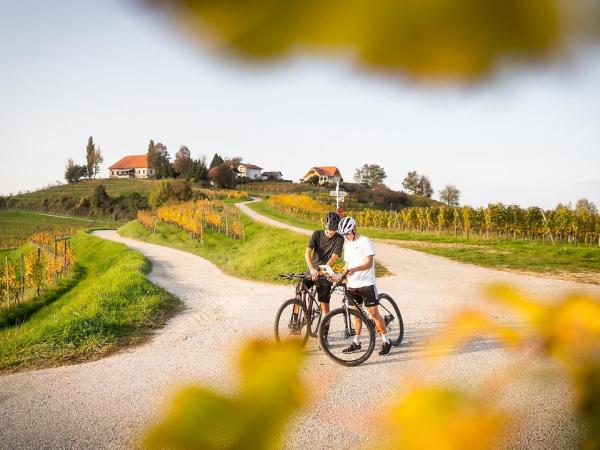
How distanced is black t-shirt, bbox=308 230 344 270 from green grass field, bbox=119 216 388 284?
7169 mm

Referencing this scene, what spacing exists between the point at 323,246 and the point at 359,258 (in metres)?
0.92

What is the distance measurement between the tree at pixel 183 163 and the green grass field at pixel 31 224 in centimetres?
4226

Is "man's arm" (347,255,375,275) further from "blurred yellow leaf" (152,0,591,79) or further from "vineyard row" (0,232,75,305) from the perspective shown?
"vineyard row" (0,232,75,305)

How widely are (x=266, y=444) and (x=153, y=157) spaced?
85 centimetres

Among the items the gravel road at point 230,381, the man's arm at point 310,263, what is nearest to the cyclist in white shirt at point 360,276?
the gravel road at point 230,381

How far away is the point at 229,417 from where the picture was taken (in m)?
0.54

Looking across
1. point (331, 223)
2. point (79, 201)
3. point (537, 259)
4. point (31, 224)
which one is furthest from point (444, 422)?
point (79, 201)

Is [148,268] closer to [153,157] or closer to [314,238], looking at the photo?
[314,238]

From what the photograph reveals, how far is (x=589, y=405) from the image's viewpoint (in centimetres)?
63

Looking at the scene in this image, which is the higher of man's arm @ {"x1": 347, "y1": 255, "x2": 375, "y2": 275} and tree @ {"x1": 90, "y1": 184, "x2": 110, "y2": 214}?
tree @ {"x1": 90, "y1": 184, "x2": 110, "y2": 214}

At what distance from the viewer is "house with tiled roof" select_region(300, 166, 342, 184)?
93 cm

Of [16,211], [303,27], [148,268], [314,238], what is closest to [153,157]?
[303,27]

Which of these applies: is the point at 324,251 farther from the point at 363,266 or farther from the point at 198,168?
the point at 198,168

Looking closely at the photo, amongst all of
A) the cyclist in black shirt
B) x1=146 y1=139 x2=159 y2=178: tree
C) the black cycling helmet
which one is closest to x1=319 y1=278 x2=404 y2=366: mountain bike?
the cyclist in black shirt
